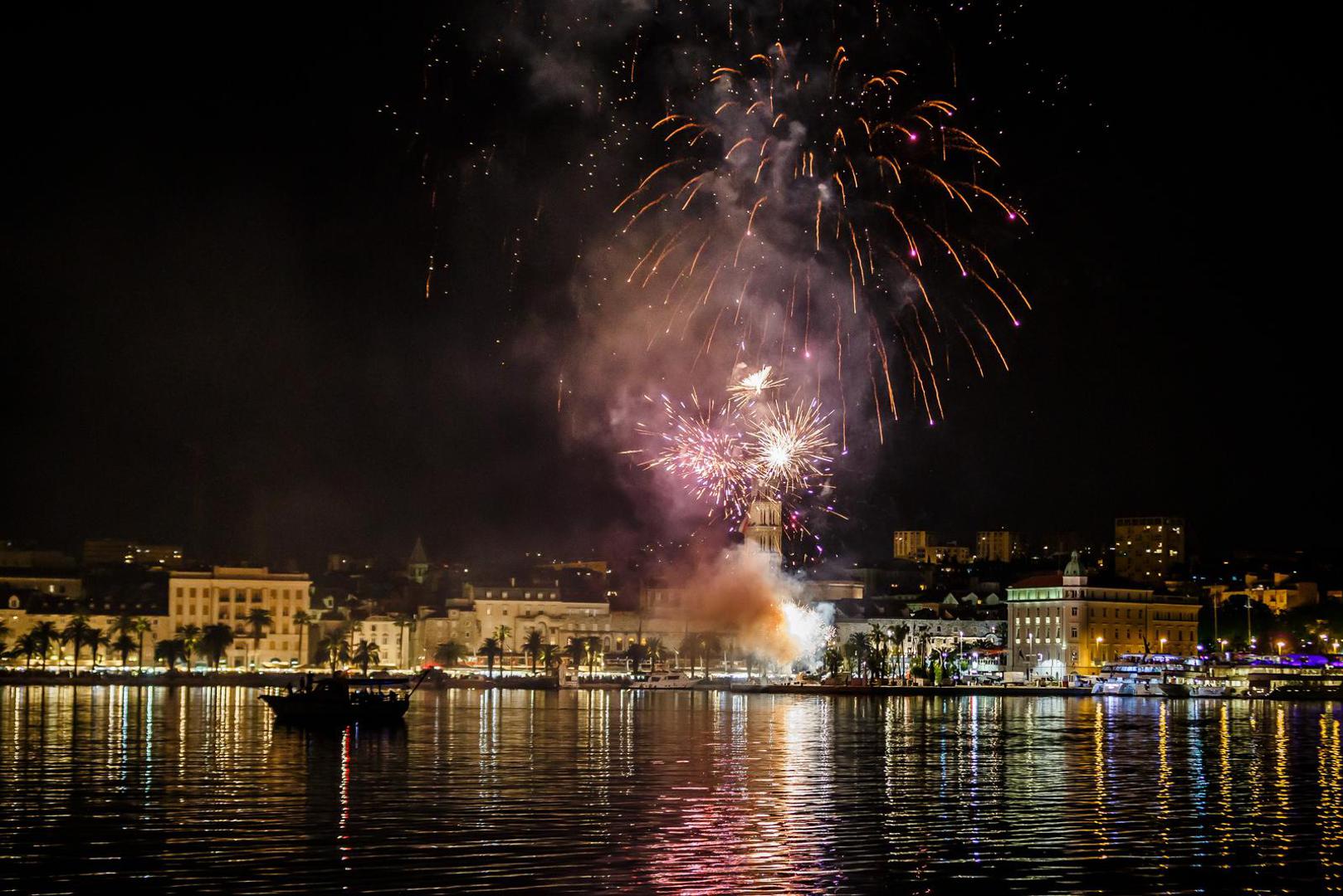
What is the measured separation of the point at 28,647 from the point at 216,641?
1363 centimetres

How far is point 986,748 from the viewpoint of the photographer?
45031 millimetres

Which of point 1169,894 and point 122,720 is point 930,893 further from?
point 122,720

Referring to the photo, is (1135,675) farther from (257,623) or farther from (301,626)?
(257,623)

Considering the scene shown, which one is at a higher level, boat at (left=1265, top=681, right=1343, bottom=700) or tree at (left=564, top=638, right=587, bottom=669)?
tree at (left=564, top=638, right=587, bottom=669)

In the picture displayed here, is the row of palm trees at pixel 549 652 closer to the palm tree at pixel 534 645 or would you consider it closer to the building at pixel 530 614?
the palm tree at pixel 534 645

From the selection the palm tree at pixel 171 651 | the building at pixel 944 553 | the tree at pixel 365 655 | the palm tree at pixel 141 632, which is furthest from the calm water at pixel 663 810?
the building at pixel 944 553

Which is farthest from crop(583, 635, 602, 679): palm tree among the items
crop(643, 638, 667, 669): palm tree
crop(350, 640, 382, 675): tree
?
crop(350, 640, 382, 675): tree

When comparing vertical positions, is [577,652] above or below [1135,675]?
above

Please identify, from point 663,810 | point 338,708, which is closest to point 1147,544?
point 338,708

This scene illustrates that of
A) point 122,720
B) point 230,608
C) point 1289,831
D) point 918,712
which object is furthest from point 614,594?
point 1289,831

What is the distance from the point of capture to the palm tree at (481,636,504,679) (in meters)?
130

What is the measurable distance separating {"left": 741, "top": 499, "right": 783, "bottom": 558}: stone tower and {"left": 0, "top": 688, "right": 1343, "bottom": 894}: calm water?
67.6m

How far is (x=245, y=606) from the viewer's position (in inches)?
5340

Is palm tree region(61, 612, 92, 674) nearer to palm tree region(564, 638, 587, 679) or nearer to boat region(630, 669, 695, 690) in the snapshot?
palm tree region(564, 638, 587, 679)
